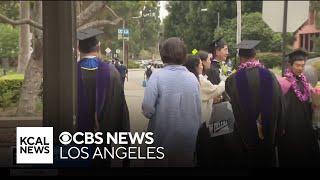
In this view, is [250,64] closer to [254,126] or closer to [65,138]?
[254,126]

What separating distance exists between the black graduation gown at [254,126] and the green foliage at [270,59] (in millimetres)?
66

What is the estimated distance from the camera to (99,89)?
2652mm

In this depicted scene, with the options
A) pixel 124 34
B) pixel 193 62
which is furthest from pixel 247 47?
pixel 124 34

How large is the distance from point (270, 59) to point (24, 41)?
3.02 m

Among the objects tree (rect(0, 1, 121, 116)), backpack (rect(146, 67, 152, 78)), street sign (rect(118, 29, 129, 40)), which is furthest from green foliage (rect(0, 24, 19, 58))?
backpack (rect(146, 67, 152, 78))

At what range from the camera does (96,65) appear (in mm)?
2664

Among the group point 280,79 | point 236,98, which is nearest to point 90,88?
point 236,98

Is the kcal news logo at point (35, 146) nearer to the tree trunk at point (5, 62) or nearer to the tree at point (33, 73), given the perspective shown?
the tree trunk at point (5, 62)

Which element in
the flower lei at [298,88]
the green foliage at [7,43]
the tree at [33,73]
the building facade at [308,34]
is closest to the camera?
the building facade at [308,34]

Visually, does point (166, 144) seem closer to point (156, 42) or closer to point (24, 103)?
point (156, 42)

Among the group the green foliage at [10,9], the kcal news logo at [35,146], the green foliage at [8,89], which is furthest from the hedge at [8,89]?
the kcal news logo at [35,146]

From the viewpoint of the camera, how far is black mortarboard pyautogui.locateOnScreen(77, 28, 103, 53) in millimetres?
2632

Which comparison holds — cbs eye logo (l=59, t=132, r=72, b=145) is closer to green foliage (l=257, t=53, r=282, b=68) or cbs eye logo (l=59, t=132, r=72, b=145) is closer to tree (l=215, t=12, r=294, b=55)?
tree (l=215, t=12, r=294, b=55)

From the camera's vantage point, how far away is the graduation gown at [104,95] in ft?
8.62
